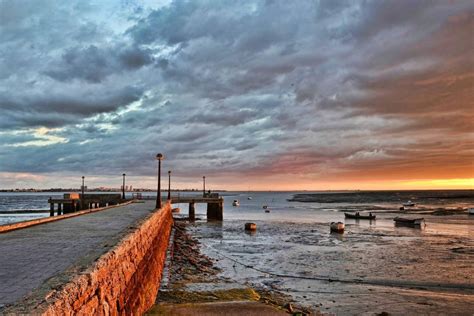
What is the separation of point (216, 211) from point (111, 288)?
48.3m

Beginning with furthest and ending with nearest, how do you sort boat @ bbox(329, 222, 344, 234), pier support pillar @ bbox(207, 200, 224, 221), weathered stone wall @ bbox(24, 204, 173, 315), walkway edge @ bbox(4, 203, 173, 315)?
1. pier support pillar @ bbox(207, 200, 224, 221)
2. boat @ bbox(329, 222, 344, 234)
3. weathered stone wall @ bbox(24, 204, 173, 315)
4. walkway edge @ bbox(4, 203, 173, 315)

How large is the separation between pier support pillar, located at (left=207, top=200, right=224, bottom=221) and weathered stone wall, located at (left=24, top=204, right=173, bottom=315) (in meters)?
43.3

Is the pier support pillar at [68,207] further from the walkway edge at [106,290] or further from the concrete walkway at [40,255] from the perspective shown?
the walkway edge at [106,290]

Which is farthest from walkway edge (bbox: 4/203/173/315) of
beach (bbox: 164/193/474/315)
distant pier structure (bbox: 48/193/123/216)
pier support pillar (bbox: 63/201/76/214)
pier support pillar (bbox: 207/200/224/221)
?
pier support pillar (bbox: 207/200/224/221)

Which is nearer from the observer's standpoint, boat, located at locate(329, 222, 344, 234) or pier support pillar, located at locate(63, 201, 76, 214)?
boat, located at locate(329, 222, 344, 234)

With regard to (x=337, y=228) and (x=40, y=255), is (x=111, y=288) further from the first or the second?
(x=337, y=228)

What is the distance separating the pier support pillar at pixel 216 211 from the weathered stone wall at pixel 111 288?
142 ft

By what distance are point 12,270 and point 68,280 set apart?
2.49 m

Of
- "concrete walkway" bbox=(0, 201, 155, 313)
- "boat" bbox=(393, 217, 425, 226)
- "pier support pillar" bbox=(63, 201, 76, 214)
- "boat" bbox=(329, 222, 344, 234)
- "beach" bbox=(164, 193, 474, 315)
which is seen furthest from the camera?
"boat" bbox=(393, 217, 425, 226)

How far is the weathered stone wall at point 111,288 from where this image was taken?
4.22 m

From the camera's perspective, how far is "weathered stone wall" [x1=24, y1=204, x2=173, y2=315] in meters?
4.22

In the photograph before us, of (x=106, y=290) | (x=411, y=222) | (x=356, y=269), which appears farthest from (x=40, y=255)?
(x=411, y=222)

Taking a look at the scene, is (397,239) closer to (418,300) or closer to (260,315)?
(418,300)

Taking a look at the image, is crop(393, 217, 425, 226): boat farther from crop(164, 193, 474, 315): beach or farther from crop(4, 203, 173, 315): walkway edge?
crop(4, 203, 173, 315): walkway edge
